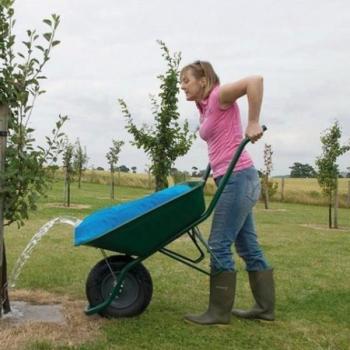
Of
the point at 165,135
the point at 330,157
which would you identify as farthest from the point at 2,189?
the point at 330,157

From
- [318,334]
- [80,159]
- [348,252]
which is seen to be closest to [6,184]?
[318,334]

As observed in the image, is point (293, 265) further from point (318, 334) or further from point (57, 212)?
point (57, 212)

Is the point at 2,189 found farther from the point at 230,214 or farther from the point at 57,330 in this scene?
the point at 230,214

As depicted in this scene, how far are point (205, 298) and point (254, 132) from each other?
71.2 inches

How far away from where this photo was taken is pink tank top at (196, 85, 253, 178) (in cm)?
405

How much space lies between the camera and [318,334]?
4.04 m

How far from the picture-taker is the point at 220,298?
13.5 feet

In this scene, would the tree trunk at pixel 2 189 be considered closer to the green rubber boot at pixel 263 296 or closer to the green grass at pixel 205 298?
the green grass at pixel 205 298

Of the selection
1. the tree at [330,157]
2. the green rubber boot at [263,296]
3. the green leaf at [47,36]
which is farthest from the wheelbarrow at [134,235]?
the tree at [330,157]

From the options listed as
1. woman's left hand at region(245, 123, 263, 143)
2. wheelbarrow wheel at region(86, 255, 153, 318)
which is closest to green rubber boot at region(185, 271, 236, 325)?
wheelbarrow wheel at region(86, 255, 153, 318)

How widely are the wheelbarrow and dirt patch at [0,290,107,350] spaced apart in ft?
0.37

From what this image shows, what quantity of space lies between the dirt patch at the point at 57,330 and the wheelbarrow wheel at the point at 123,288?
0.14 meters

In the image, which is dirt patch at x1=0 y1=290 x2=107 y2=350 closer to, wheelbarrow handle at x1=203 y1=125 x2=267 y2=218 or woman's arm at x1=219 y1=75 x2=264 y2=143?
wheelbarrow handle at x1=203 y1=125 x2=267 y2=218

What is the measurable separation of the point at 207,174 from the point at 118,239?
106 centimetres
